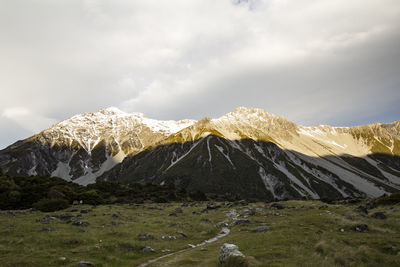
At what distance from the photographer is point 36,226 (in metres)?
29.3

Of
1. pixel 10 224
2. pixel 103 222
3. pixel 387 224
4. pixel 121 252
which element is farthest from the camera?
pixel 103 222

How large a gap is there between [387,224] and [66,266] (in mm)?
33478

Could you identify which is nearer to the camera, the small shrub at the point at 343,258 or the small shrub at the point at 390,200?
the small shrub at the point at 343,258

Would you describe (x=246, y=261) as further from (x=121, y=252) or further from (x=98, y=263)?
(x=121, y=252)

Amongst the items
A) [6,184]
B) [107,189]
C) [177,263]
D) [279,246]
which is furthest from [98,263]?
[107,189]

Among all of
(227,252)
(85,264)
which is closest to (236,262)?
(227,252)

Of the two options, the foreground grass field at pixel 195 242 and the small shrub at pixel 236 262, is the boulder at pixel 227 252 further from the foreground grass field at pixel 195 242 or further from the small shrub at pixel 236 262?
the foreground grass field at pixel 195 242

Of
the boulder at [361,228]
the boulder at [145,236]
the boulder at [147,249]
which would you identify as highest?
the boulder at [147,249]

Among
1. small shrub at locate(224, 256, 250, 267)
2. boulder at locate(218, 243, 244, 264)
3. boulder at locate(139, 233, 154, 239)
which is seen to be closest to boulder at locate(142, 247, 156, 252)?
boulder at locate(139, 233, 154, 239)

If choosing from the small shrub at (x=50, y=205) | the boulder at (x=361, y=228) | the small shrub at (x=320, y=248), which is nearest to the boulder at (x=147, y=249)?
the small shrub at (x=320, y=248)

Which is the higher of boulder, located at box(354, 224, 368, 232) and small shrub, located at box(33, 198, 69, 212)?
small shrub, located at box(33, 198, 69, 212)

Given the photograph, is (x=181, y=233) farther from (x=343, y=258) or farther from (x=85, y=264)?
(x=343, y=258)

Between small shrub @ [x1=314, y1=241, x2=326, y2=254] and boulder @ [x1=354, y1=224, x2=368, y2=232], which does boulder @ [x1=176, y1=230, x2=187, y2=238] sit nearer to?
small shrub @ [x1=314, y1=241, x2=326, y2=254]

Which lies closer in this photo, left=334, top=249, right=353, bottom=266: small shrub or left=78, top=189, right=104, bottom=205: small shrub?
left=334, top=249, right=353, bottom=266: small shrub
